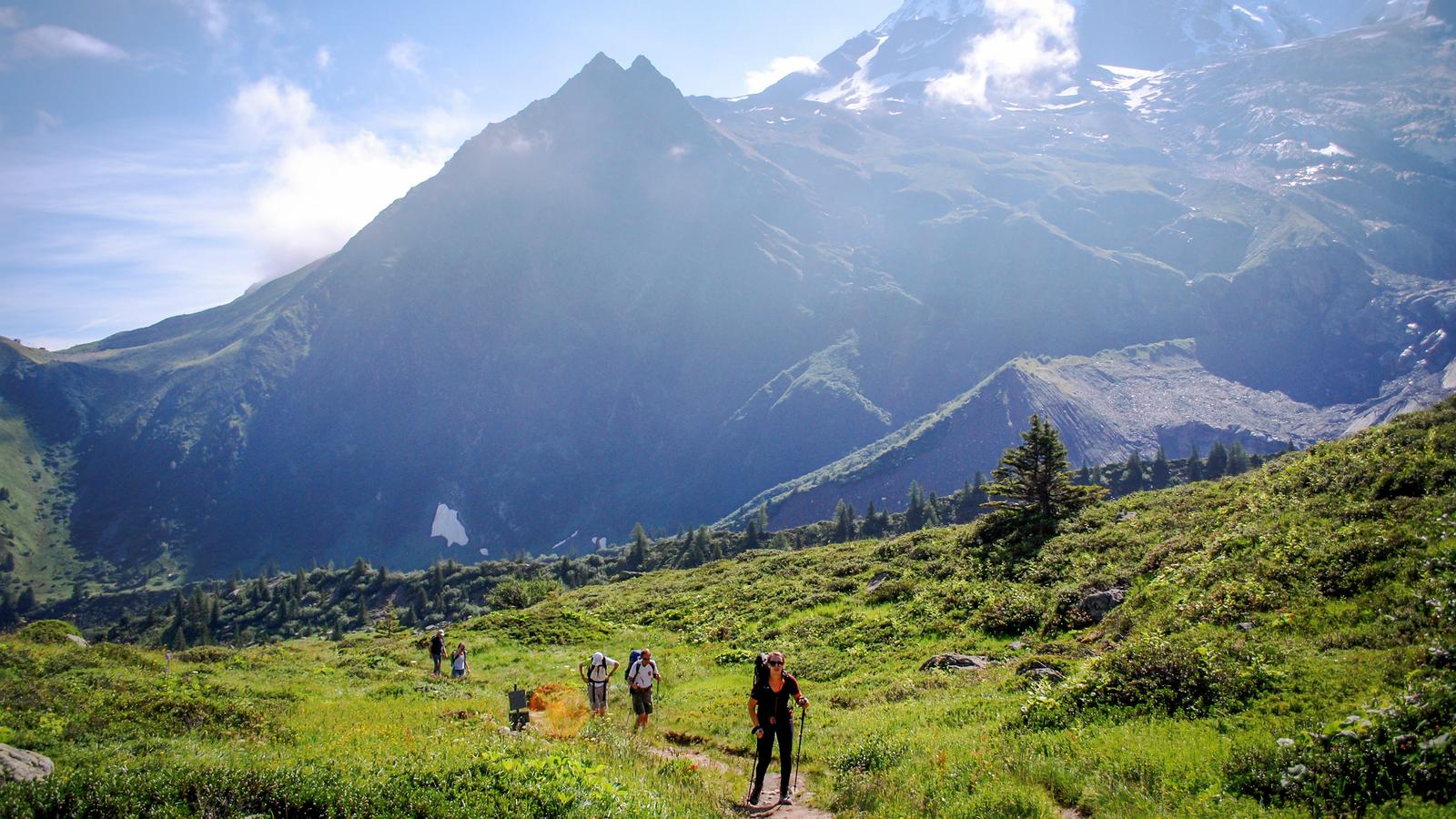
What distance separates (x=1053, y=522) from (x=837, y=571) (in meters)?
12.9

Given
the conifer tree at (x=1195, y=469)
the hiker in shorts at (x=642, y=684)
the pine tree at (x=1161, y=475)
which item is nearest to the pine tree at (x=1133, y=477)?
the pine tree at (x=1161, y=475)

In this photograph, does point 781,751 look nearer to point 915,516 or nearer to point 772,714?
point 772,714

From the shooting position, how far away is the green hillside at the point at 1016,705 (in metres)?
9.95

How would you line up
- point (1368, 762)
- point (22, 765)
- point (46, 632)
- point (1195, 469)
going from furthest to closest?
point (1195, 469)
point (46, 632)
point (22, 765)
point (1368, 762)

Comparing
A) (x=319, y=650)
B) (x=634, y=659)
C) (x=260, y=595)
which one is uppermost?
(x=634, y=659)

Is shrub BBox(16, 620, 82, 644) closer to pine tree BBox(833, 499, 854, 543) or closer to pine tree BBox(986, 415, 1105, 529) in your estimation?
pine tree BBox(986, 415, 1105, 529)

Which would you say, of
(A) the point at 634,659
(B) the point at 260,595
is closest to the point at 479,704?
(A) the point at 634,659

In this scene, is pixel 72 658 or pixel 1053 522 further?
pixel 1053 522

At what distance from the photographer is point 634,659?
764 inches

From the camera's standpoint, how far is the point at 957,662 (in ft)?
75.5

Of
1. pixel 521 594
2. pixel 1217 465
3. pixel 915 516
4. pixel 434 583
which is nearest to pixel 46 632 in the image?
pixel 521 594

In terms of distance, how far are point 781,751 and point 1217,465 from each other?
171439 mm

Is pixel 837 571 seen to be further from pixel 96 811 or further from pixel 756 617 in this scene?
pixel 96 811

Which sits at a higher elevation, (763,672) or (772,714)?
(763,672)
